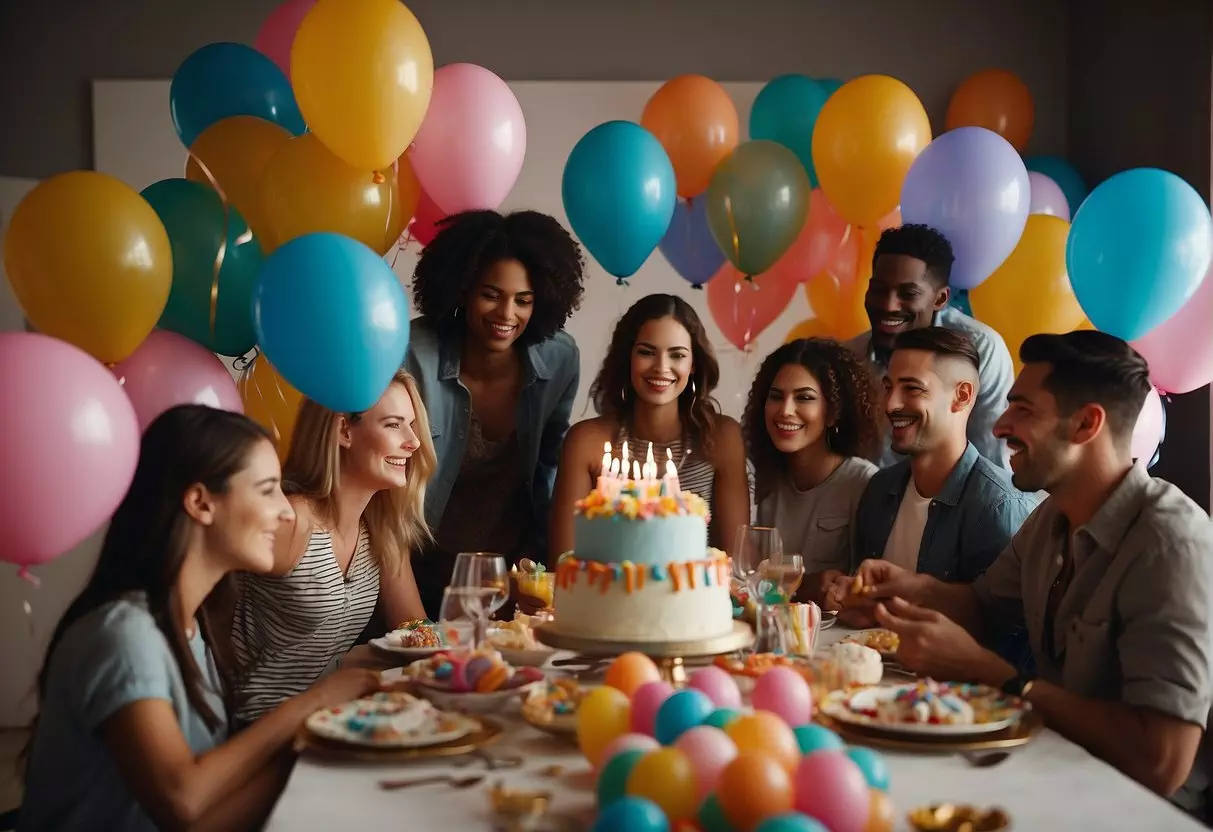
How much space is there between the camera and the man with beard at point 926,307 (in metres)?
3.81

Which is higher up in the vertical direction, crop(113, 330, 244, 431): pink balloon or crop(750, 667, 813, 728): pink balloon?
crop(113, 330, 244, 431): pink balloon

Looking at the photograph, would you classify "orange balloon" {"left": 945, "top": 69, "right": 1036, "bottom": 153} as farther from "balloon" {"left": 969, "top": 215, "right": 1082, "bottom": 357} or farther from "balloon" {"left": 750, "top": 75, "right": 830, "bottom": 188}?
"balloon" {"left": 969, "top": 215, "right": 1082, "bottom": 357}

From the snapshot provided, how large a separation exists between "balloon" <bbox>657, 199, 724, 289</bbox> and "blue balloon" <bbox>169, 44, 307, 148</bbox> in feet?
4.68

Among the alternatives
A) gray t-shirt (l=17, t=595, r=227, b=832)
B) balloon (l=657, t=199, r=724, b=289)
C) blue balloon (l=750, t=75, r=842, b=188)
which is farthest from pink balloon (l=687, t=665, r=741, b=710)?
blue balloon (l=750, t=75, r=842, b=188)

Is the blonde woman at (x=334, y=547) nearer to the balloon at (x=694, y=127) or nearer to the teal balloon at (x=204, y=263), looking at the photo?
the teal balloon at (x=204, y=263)

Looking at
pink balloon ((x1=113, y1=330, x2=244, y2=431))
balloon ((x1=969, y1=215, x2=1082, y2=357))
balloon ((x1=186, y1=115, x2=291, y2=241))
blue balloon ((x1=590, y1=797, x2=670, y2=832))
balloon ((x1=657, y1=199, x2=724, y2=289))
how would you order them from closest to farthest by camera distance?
1. blue balloon ((x1=590, y1=797, x2=670, y2=832))
2. pink balloon ((x1=113, y1=330, x2=244, y2=431))
3. balloon ((x1=186, y1=115, x2=291, y2=241))
4. balloon ((x1=969, y1=215, x2=1082, y2=357))
5. balloon ((x1=657, y1=199, x2=724, y2=289))

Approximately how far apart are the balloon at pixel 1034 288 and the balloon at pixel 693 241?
1.00 metres

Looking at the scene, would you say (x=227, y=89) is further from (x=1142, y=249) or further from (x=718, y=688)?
(x=718, y=688)

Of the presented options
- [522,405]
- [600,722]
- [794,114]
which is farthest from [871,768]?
[794,114]

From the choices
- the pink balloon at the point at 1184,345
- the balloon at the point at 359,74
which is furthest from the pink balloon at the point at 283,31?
the pink balloon at the point at 1184,345

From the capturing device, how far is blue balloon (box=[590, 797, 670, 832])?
1438 mm

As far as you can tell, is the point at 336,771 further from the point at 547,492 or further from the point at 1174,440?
the point at 1174,440

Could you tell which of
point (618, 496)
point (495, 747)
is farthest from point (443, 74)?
point (495, 747)

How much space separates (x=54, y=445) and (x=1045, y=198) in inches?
147
